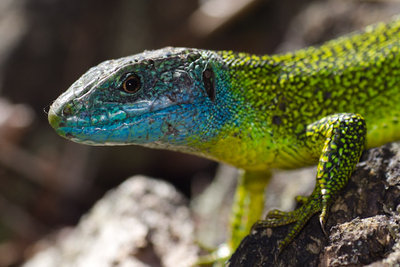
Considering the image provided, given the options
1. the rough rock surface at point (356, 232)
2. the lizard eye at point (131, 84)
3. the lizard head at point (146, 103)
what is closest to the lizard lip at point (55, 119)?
the lizard head at point (146, 103)

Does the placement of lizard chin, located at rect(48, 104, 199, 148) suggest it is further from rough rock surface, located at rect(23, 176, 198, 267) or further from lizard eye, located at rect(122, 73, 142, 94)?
rough rock surface, located at rect(23, 176, 198, 267)

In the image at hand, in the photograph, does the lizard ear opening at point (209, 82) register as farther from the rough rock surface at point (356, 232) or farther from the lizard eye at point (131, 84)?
the rough rock surface at point (356, 232)

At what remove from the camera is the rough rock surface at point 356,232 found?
2773 mm

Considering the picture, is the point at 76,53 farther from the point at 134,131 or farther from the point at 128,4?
the point at 134,131

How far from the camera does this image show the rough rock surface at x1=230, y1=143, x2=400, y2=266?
2.77m

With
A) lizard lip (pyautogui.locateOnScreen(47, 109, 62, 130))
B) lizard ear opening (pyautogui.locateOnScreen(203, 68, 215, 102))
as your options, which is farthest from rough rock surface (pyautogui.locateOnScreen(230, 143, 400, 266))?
lizard lip (pyautogui.locateOnScreen(47, 109, 62, 130))

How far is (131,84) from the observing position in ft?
11.1

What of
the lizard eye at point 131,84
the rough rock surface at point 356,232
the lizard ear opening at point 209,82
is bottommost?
the rough rock surface at point 356,232

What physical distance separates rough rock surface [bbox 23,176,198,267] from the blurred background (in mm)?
2683

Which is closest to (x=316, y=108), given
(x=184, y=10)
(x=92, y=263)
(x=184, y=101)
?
(x=184, y=101)

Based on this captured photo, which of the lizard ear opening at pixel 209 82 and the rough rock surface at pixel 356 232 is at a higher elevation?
the lizard ear opening at pixel 209 82

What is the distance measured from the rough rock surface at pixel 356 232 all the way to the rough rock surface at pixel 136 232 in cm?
162

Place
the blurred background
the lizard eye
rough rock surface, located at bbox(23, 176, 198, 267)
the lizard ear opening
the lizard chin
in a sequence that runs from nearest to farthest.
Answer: the lizard chin
the lizard eye
the lizard ear opening
rough rock surface, located at bbox(23, 176, 198, 267)
the blurred background

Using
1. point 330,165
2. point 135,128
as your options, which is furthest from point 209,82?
point 330,165
